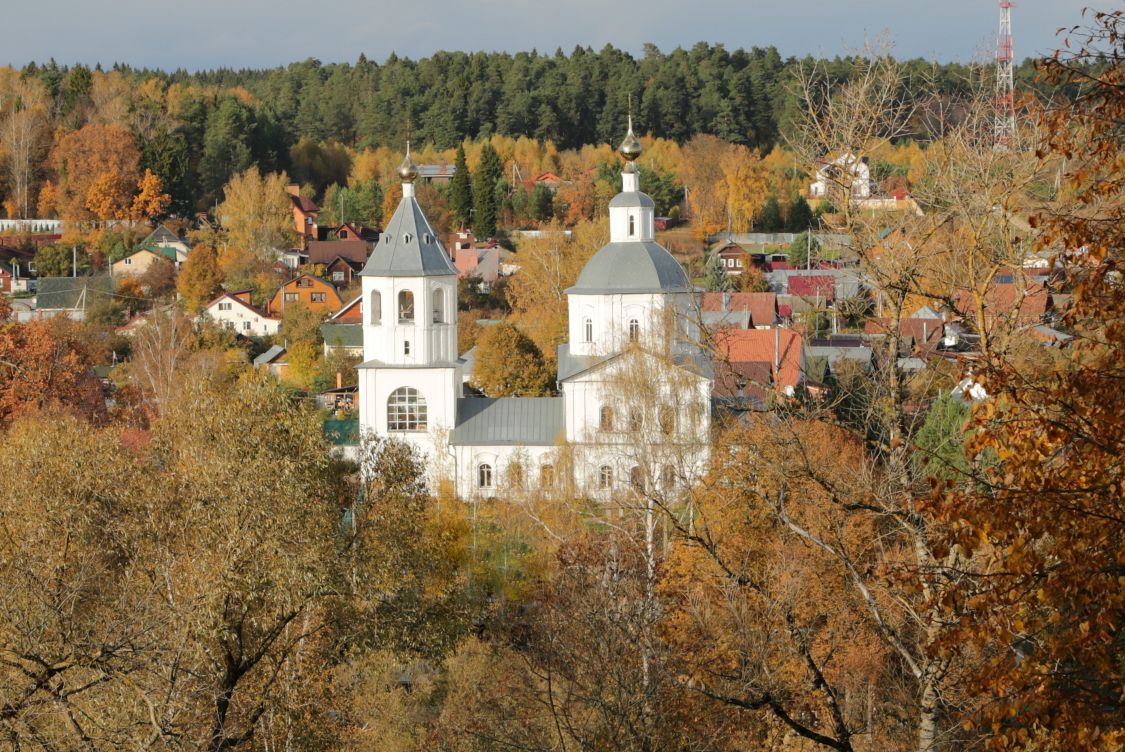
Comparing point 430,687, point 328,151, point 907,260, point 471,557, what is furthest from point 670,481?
point 328,151

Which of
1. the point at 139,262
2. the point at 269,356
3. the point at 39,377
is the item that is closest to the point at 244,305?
the point at 269,356

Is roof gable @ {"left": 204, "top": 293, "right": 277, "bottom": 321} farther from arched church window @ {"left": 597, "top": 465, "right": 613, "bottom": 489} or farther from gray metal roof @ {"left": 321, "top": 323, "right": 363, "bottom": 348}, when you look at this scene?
arched church window @ {"left": 597, "top": 465, "right": 613, "bottom": 489}

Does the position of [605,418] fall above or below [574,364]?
below

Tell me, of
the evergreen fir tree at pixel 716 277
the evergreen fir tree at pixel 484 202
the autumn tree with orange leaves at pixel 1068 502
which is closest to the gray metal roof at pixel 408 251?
the evergreen fir tree at pixel 716 277

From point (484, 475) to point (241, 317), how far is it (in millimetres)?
18889

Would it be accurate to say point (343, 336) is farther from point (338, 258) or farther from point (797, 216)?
point (797, 216)

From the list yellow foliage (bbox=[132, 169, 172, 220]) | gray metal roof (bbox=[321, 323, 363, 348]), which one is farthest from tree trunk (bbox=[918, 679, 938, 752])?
yellow foliage (bbox=[132, 169, 172, 220])

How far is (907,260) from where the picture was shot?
288 inches

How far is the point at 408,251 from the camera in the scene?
25.5 m

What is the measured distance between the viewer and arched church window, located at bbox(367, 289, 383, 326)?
1012 inches

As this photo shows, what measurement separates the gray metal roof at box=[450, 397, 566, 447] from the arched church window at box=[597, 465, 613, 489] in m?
2.48

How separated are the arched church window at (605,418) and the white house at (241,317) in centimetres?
1940

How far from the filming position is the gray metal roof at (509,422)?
25.3 m

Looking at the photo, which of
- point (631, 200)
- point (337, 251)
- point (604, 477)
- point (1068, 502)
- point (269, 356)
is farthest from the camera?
point (337, 251)
